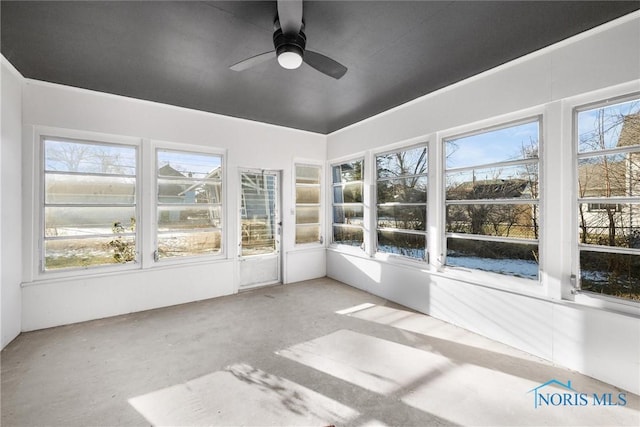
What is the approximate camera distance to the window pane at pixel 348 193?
480 cm

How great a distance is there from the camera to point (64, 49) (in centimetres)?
246

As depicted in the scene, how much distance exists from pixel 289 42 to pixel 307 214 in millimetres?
3509

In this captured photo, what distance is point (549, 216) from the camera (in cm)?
246

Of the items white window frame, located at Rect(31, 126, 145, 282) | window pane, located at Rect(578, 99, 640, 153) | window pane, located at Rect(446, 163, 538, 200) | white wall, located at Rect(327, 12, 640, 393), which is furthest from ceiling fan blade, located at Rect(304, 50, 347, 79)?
white window frame, located at Rect(31, 126, 145, 282)

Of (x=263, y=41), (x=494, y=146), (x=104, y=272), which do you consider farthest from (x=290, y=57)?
(x=104, y=272)

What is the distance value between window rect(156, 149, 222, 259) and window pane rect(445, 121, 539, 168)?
3.53 metres

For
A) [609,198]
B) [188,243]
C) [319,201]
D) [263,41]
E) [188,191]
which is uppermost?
[263,41]

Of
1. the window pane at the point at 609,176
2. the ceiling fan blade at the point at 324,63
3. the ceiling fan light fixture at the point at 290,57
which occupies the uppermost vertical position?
the ceiling fan blade at the point at 324,63

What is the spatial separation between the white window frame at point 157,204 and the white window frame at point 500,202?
3288 millimetres

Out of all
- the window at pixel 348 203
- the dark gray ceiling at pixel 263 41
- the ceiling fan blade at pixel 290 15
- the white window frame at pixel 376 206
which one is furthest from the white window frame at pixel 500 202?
the ceiling fan blade at pixel 290 15

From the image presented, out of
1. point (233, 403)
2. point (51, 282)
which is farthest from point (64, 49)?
point (233, 403)

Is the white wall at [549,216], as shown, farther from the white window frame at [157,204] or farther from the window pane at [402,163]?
the white window frame at [157,204]

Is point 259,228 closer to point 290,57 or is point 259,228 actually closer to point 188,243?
point 188,243

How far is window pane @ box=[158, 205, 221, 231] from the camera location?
12.7ft
